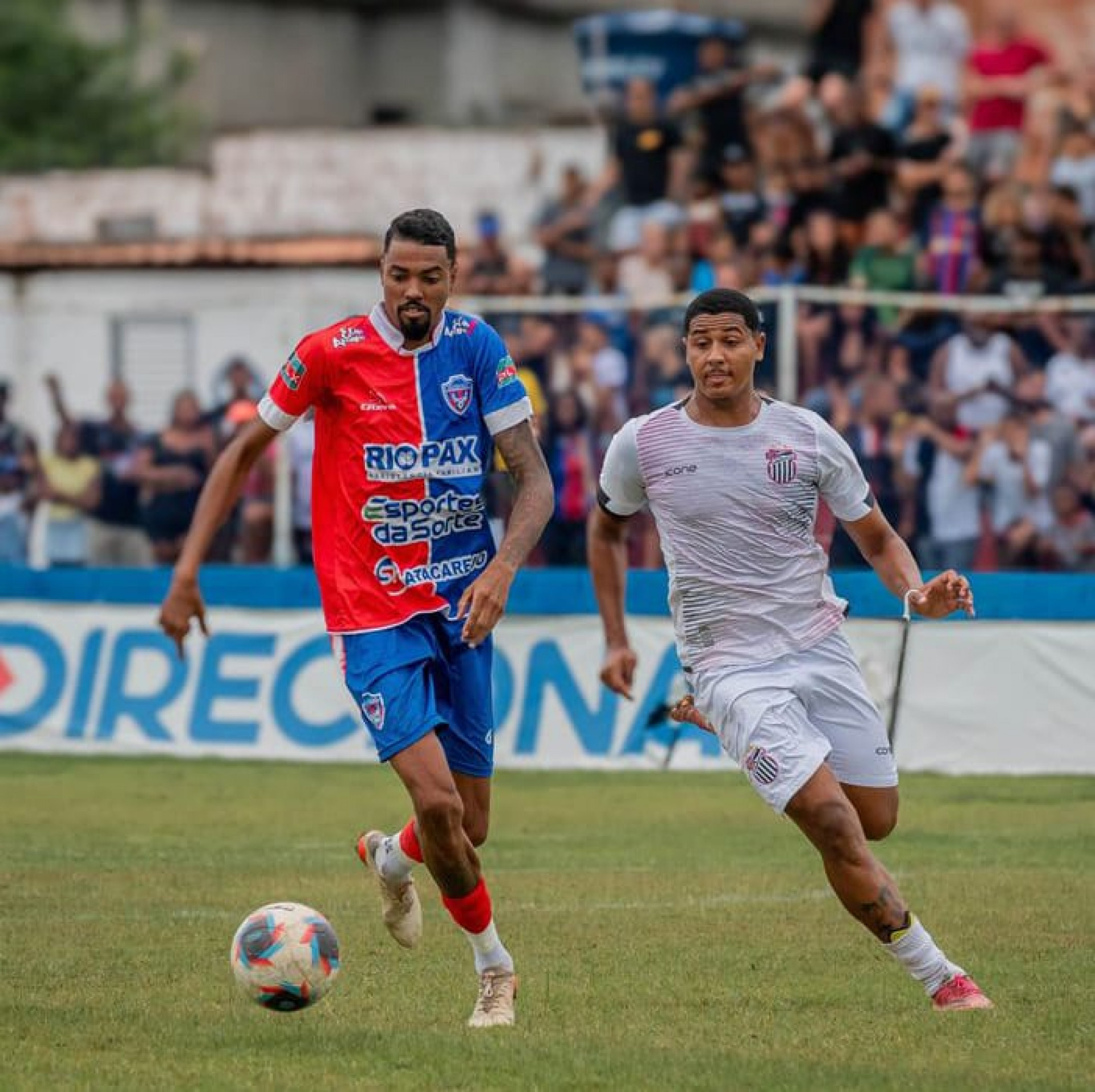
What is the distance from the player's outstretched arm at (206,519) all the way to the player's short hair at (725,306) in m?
1.53

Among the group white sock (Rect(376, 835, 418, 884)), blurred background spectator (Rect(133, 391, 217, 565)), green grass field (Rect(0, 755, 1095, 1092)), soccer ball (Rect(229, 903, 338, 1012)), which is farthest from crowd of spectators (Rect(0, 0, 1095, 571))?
soccer ball (Rect(229, 903, 338, 1012))

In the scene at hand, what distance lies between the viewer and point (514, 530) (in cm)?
891

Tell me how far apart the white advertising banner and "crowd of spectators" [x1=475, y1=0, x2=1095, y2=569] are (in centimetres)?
136

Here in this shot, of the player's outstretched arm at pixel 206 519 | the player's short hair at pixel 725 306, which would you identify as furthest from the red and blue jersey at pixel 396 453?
the player's short hair at pixel 725 306

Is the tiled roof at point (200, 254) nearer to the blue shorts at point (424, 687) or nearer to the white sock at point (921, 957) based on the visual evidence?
the blue shorts at point (424, 687)

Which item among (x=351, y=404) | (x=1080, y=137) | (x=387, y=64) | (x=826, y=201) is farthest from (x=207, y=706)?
(x=387, y=64)

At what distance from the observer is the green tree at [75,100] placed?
45562 millimetres

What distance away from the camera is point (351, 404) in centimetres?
918

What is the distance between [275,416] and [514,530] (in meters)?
0.98

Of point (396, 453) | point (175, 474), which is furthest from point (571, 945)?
point (175, 474)

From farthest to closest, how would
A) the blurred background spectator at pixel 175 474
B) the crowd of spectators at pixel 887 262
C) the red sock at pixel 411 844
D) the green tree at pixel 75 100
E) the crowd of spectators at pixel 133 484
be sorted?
the green tree at pixel 75 100 → the blurred background spectator at pixel 175 474 → the crowd of spectators at pixel 133 484 → the crowd of spectators at pixel 887 262 → the red sock at pixel 411 844

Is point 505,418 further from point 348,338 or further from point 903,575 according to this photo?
point 903,575

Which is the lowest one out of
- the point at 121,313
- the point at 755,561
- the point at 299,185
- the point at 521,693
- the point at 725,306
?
the point at 521,693

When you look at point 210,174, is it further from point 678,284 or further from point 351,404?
point 351,404
